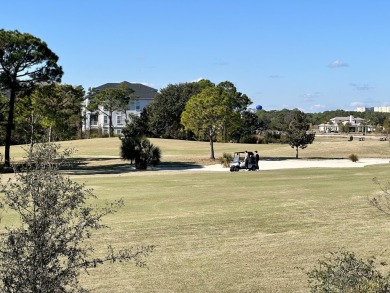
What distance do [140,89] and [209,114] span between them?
273 feet

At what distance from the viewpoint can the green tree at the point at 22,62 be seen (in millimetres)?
41000

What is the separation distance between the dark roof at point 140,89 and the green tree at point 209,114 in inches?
3009

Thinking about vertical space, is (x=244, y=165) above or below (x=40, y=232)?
below

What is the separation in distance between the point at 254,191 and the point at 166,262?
13616mm

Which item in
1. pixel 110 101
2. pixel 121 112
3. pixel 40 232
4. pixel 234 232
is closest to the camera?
pixel 40 232

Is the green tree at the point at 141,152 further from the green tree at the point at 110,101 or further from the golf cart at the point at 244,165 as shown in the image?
the green tree at the point at 110,101

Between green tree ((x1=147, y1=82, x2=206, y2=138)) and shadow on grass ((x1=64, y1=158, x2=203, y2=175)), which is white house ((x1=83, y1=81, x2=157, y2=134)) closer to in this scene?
green tree ((x1=147, y1=82, x2=206, y2=138))

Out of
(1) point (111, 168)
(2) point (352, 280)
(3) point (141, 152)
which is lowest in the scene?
(1) point (111, 168)

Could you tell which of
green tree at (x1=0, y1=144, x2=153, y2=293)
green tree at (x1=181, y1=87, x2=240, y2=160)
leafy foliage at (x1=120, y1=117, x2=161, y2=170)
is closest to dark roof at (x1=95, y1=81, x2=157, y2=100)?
green tree at (x1=181, y1=87, x2=240, y2=160)

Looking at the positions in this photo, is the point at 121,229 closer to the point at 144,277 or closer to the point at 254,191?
the point at 144,277

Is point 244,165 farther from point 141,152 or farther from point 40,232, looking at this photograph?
point 40,232

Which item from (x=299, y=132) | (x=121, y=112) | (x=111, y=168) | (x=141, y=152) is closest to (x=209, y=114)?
(x=299, y=132)

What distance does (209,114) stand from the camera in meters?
56.3

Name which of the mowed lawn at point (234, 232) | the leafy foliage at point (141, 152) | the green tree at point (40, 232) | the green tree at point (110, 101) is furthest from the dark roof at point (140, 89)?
the green tree at point (40, 232)
